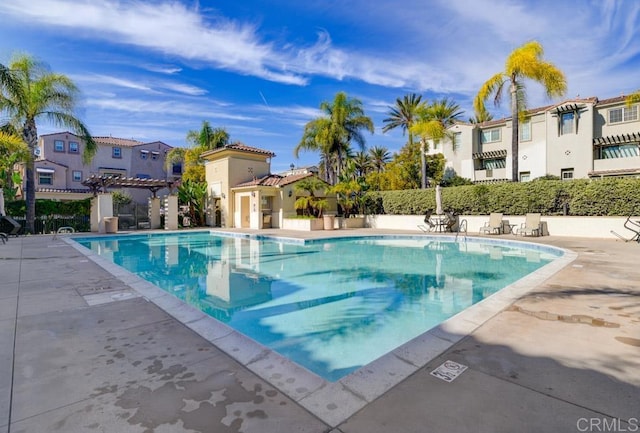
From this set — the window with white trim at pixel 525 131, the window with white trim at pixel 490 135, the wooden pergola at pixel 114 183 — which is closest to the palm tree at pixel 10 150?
the wooden pergola at pixel 114 183

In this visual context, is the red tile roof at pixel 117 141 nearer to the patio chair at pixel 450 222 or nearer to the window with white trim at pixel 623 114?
the patio chair at pixel 450 222

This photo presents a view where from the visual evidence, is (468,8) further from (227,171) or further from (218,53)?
(227,171)

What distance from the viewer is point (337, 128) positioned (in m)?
26.6

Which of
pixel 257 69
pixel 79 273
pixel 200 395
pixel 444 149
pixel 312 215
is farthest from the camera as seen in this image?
pixel 444 149

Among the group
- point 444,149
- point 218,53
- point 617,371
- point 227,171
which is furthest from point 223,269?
point 444,149

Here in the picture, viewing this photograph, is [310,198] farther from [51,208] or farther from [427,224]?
[51,208]

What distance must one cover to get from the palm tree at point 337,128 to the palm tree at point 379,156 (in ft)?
61.5

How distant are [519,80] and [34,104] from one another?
2856 centimetres

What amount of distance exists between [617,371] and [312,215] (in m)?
21.9

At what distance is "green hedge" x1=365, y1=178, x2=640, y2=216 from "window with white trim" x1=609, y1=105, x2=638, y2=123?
52.2ft

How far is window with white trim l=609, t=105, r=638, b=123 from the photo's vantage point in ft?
83.7

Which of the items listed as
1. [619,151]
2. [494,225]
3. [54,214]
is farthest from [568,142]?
[54,214]

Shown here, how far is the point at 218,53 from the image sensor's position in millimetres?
14766

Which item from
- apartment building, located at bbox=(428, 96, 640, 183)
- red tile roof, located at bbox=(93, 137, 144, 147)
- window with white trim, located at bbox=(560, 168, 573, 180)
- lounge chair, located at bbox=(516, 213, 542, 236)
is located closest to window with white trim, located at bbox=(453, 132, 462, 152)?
apartment building, located at bbox=(428, 96, 640, 183)
